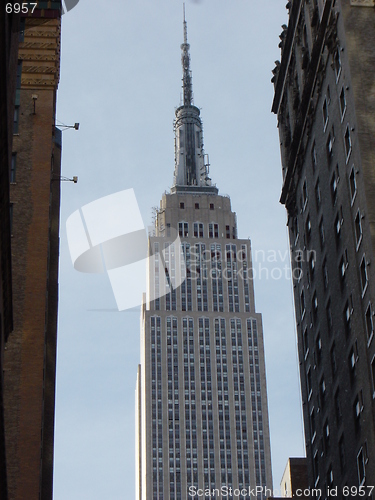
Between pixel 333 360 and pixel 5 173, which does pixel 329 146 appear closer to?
pixel 333 360

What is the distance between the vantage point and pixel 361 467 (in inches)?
2251

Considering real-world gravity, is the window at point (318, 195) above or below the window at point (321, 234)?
above

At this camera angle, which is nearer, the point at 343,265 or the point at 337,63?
the point at 343,265

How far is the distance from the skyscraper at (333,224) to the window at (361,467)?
0.26 feet

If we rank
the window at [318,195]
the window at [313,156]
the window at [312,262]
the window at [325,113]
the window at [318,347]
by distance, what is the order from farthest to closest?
the window at [313,156] → the window at [312,262] → the window at [318,195] → the window at [318,347] → the window at [325,113]

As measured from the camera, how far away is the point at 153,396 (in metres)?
197

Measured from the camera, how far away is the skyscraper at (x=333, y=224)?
58438 millimetres

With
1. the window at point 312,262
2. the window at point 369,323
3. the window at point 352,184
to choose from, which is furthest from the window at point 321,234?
the window at point 369,323

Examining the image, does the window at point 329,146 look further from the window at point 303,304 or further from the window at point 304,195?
the window at point 303,304

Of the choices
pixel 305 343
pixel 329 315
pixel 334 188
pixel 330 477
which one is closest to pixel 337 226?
pixel 334 188

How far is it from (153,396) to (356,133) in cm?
14117

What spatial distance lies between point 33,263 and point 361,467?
2081 centimetres

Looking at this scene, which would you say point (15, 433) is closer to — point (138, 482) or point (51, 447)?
point (51, 447)

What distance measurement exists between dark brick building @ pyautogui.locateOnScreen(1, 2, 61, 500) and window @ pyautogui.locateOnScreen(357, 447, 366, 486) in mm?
16951
